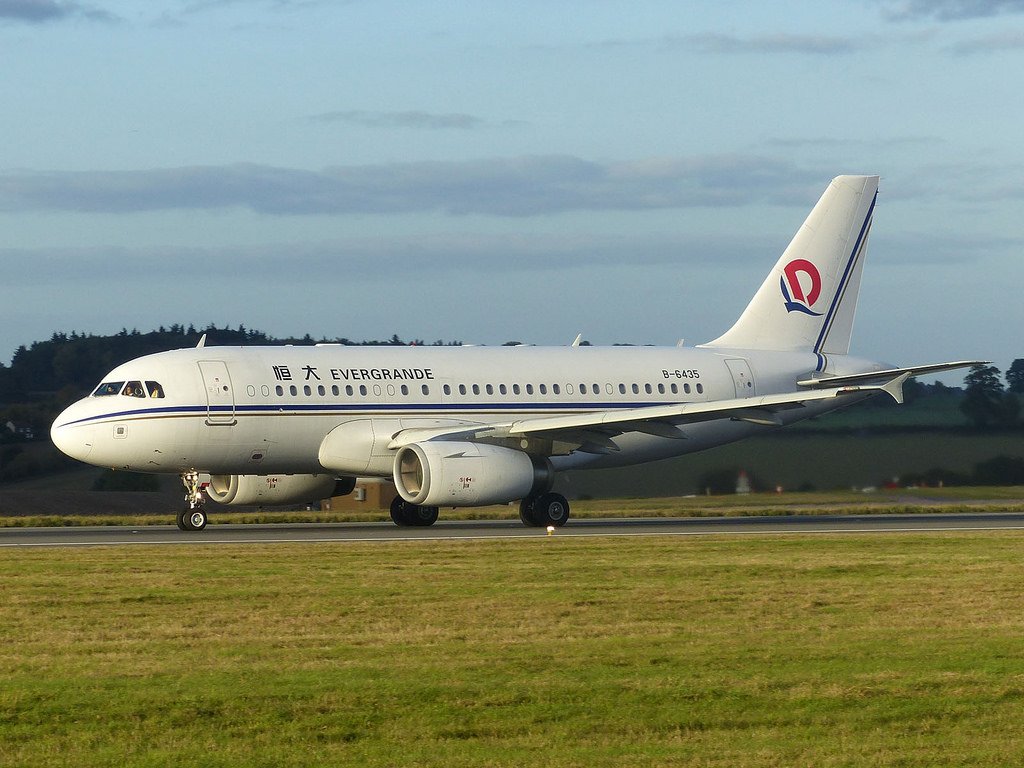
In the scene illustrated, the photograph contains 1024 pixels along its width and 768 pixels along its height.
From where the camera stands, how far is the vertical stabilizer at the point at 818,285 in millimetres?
40156

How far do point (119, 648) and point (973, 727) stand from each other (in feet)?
24.1

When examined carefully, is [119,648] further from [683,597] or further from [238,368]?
[238,368]

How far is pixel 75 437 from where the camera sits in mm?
31312

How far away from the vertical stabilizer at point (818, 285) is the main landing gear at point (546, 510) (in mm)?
Result: 9002

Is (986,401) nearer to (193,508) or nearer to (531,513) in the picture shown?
(531,513)

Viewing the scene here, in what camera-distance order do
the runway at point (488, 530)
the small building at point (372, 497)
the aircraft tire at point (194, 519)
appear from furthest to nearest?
1. the small building at point (372, 497)
2. the aircraft tire at point (194, 519)
3. the runway at point (488, 530)

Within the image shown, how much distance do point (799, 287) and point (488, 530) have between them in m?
12.7

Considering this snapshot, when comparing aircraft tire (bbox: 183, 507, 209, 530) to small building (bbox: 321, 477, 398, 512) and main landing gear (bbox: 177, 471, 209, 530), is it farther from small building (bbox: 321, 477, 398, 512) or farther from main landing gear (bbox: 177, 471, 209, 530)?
small building (bbox: 321, 477, 398, 512)

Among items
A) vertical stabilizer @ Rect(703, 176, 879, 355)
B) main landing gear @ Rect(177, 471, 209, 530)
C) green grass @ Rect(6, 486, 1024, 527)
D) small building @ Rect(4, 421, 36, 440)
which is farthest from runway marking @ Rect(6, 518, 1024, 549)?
small building @ Rect(4, 421, 36, 440)

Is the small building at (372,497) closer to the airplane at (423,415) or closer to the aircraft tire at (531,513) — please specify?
the airplane at (423,415)

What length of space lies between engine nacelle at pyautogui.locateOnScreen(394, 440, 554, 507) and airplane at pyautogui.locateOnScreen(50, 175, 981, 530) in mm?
32

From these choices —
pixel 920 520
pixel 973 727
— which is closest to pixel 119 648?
pixel 973 727

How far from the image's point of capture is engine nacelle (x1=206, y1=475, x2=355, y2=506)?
114ft

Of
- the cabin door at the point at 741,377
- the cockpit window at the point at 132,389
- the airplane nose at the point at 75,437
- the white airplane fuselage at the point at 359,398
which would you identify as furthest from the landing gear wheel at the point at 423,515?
the cabin door at the point at 741,377
